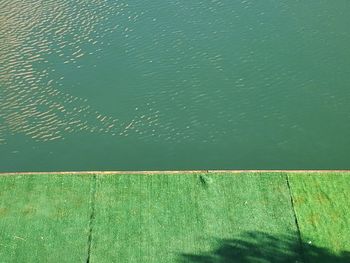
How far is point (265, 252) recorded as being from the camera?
7961 mm

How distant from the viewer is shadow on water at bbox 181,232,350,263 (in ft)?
25.8

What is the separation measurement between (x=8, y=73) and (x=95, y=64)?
1653 mm

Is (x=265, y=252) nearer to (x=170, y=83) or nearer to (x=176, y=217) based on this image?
(x=176, y=217)

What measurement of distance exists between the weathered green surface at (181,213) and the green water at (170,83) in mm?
484

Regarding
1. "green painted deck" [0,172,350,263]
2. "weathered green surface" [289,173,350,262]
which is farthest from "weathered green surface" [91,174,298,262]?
"weathered green surface" [289,173,350,262]

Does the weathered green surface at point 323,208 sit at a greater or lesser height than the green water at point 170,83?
lesser

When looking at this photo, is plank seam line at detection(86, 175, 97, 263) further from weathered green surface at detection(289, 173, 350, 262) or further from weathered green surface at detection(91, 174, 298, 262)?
weathered green surface at detection(289, 173, 350, 262)

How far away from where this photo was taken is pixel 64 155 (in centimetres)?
935

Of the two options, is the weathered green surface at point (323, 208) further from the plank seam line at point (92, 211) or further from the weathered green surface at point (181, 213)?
the plank seam line at point (92, 211)

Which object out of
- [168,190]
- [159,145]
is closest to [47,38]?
[159,145]

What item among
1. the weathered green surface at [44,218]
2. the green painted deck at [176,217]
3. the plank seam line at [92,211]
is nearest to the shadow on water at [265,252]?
the green painted deck at [176,217]

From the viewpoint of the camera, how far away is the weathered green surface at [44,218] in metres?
7.91

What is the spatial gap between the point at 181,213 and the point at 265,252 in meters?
1.34

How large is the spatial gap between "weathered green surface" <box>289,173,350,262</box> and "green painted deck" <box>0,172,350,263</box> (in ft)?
0.05
